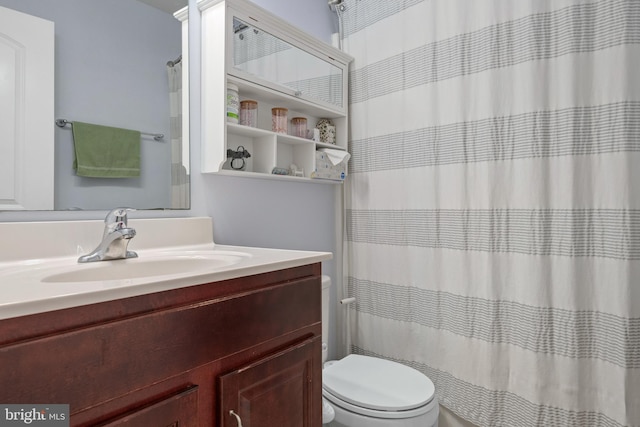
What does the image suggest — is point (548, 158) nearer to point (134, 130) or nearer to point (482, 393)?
point (482, 393)

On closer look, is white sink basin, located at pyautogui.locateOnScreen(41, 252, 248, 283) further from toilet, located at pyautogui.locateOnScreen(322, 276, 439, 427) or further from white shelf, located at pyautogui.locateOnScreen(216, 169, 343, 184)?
toilet, located at pyautogui.locateOnScreen(322, 276, 439, 427)

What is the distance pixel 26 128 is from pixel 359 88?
1.39 metres

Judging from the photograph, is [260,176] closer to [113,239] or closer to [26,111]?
[113,239]

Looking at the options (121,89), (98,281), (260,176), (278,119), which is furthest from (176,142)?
(98,281)

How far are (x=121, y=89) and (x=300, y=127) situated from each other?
29.7 inches

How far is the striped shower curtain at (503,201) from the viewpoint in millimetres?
1217

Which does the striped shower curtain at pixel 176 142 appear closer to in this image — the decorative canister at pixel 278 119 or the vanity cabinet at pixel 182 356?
the decorative canister at pixel 278 119

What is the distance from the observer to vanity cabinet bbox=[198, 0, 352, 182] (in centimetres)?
131

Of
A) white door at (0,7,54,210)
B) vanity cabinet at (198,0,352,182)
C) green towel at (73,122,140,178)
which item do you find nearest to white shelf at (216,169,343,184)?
vanity cabinet at (198,0,352,182)

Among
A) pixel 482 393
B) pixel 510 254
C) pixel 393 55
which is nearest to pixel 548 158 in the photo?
pixel 510 254

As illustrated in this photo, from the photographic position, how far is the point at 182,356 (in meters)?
0.70

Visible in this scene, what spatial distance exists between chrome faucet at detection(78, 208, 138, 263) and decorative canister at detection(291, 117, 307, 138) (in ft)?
2.93

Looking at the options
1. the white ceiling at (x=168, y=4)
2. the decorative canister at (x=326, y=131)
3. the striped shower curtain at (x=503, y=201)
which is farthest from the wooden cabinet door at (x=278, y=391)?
the white ceiling at (x=168, y=4)

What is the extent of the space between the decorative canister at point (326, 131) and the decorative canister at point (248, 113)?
436 mm
